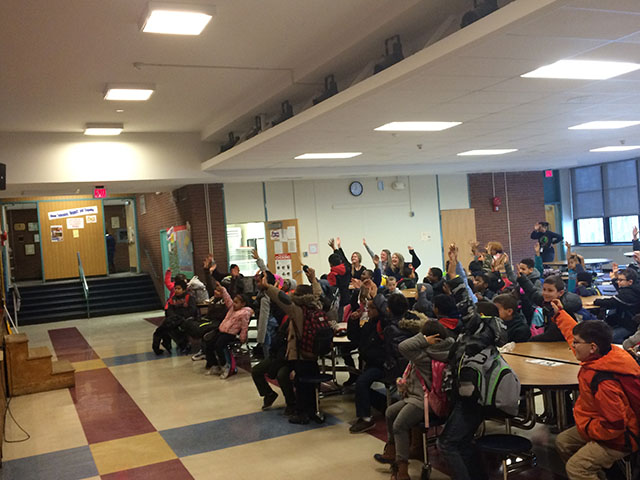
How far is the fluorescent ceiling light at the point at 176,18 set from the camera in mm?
5352

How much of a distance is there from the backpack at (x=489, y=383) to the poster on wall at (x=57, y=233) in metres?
17.3

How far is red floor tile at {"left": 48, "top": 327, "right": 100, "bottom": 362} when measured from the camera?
35.4 ft

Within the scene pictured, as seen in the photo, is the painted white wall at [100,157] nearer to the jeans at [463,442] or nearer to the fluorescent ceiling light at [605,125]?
the fluorescent ceiling light at [605,125]

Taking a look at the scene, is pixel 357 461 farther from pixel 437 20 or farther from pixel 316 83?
pixel 316 83

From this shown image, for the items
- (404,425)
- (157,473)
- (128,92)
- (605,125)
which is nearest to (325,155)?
(128,92)

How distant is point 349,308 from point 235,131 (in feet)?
17.4

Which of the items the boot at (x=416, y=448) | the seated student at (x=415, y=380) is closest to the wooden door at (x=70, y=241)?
the boot at (x=416, y=448)

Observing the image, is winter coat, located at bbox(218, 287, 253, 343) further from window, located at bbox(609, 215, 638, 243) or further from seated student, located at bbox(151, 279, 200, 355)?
window, located at bbox(609, 215, 638, 243)

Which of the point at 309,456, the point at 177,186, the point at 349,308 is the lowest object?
the point at 309,456

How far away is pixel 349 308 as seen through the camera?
25.2 ft

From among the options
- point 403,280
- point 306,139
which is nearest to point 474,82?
point 306,139

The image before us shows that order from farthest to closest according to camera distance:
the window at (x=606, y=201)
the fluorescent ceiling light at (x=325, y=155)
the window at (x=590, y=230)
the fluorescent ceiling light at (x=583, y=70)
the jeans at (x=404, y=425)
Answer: the window at (x=590, y=230), the window at (x=606, y=201), the fluorescent ceiling light at (x=325, y=155), the fluorescent ceiling light at (x=583, y=70), the jeans at (x=404, y=425)

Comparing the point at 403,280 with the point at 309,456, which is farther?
the point at 403,280

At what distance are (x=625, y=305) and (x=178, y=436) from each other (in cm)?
490
